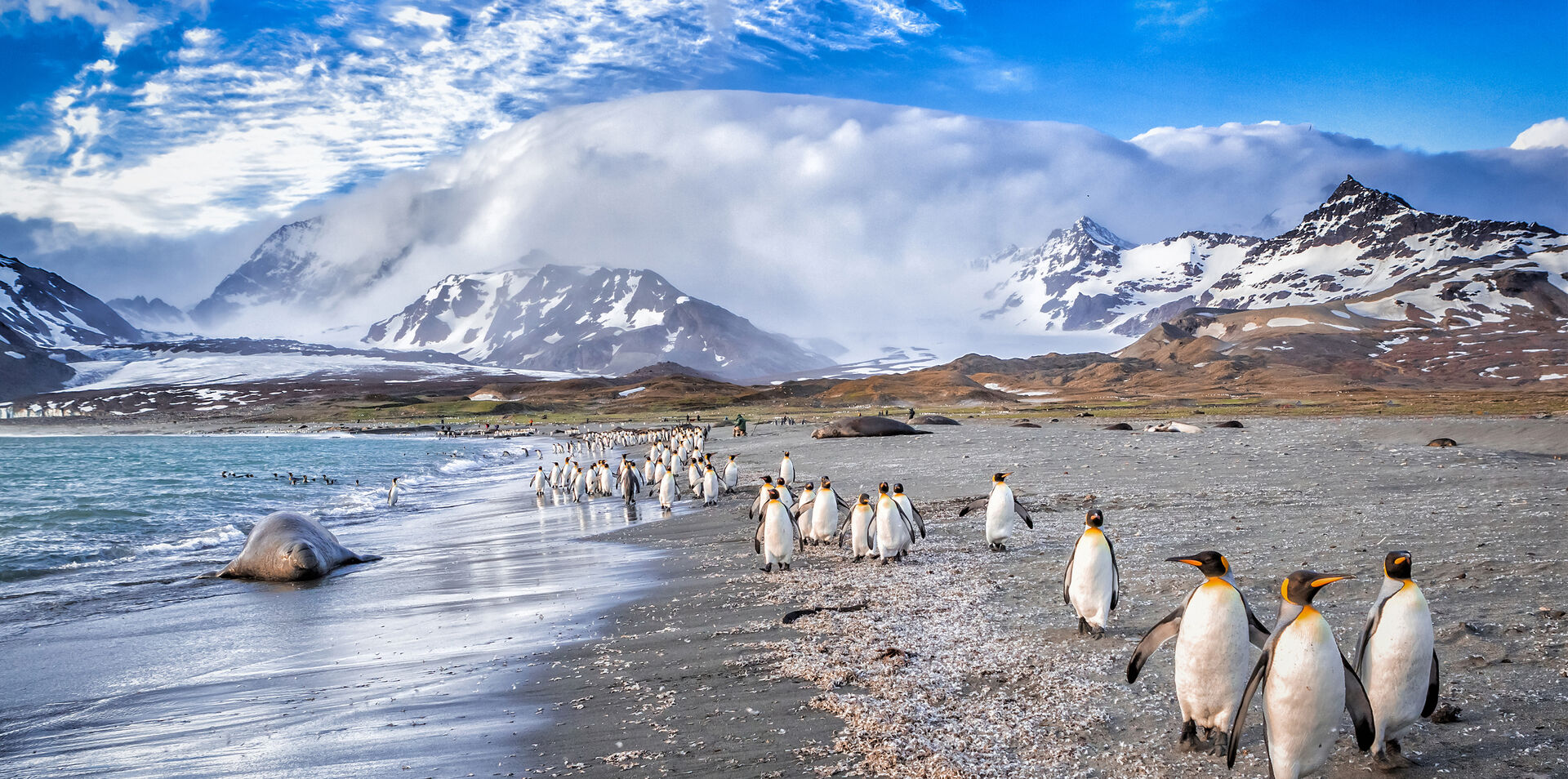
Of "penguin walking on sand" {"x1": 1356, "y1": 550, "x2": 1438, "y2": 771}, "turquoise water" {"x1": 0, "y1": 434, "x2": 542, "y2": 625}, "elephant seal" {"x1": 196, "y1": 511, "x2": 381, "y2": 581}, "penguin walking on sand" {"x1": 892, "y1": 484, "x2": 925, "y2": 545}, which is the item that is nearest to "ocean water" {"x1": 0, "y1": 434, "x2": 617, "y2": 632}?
"turquoise water" {"x1": 0, "y1": 434, "x2": 542, "y2": 625}

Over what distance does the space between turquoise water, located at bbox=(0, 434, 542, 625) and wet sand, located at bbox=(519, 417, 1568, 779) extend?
7510mm

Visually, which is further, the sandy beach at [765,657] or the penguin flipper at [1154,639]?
the penguin flipper at [1154,639]

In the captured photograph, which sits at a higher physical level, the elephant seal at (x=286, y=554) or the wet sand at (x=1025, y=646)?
the elephant seal at (x=286, y=554)

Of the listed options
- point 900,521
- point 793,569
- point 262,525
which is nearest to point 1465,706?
point 900,521

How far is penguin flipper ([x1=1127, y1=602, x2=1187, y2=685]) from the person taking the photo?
4844 mm

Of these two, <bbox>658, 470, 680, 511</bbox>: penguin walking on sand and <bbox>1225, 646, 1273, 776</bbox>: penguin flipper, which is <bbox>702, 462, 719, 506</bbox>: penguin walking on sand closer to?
<bbox>658, 470, 680, 511</bbox>: penguin walking on sand

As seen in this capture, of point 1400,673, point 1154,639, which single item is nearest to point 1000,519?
point 1154,639

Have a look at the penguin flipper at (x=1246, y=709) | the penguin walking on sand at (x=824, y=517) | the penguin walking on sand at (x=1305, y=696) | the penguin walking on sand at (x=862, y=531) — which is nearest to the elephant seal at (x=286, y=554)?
the penguin walking on sand at (x=824, y=517)

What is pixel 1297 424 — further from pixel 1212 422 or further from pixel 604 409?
pixel 604 409

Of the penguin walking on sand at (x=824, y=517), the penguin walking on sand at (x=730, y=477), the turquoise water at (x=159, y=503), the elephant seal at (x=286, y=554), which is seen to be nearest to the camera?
the elephant seal at (x=286, y=554)

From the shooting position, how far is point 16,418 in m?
119

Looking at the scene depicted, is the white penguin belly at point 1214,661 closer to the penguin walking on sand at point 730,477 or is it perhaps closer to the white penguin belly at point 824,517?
the white penguin belly at point 824,517

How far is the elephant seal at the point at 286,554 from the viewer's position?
11305 millimetres

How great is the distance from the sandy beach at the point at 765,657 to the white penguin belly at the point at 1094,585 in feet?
0.73
